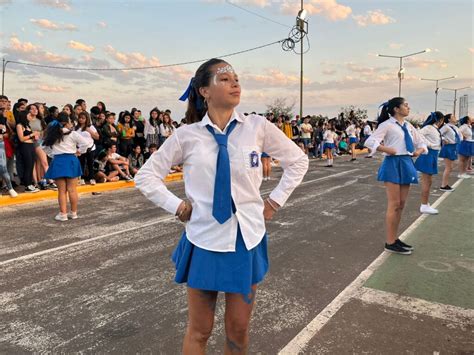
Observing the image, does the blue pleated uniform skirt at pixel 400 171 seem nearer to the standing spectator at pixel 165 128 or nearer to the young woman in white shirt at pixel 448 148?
the young woman in white shirt at pixel 448 148

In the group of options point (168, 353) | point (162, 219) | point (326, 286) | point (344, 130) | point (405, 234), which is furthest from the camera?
point (344, 130)

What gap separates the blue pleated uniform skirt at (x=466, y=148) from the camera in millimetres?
13280

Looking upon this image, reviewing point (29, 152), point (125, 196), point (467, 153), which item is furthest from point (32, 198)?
point (467, 153)

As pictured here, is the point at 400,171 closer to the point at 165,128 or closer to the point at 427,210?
the point at 427,210

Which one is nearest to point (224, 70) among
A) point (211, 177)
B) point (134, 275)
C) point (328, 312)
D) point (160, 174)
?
point (211, 177)

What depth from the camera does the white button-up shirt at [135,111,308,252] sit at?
230 centimetres

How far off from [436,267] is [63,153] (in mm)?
6083

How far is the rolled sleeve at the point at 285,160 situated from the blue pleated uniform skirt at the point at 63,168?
5630 millimetres

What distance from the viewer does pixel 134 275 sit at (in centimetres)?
471

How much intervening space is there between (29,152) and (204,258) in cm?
905

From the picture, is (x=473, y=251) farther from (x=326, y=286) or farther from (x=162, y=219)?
(x=162, y=219)

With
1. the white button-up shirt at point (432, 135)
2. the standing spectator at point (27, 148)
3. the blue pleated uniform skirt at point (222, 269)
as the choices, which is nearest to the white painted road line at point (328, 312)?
the blue pleated uniform skirt at point (222, 269)

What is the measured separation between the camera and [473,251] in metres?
5.70

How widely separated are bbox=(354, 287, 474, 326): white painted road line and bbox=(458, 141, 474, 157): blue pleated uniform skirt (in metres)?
11.0
